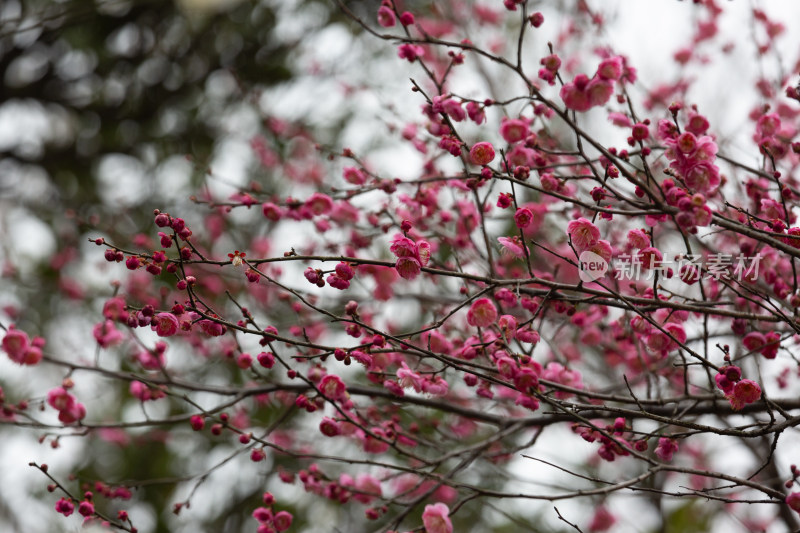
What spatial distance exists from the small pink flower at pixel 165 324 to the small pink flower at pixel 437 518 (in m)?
0.98

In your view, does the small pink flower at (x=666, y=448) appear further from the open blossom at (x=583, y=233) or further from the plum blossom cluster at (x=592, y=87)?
the plum blossom cluster at (x=592, y=87)

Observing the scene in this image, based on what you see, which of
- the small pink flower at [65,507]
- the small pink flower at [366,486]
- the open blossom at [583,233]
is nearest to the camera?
the open blossom at [583,233]

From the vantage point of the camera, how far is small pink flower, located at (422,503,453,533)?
217cm

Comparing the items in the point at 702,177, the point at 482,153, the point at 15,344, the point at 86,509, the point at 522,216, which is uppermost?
the point at 482,153

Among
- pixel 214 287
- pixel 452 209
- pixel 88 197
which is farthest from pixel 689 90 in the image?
pixel 88 197

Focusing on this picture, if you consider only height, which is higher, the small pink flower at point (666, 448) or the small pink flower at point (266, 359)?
the small pink flower at point (266, 359)

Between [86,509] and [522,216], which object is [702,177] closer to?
[522,216]

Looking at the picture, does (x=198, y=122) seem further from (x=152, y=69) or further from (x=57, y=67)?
(x=57, y=67)

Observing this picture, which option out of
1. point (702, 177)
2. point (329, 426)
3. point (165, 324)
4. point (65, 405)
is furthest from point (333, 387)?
point (702, 177)

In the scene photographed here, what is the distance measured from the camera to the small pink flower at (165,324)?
72.4 inches

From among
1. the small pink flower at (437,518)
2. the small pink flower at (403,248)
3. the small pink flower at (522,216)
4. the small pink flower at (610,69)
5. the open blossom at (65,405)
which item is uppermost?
the small pink flower at (610,69)

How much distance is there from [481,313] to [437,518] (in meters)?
0.68

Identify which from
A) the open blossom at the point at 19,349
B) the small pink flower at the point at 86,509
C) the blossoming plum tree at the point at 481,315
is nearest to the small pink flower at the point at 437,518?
the blossoming plum tree at the point at 481,315

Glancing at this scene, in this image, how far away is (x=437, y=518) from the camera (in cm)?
218
